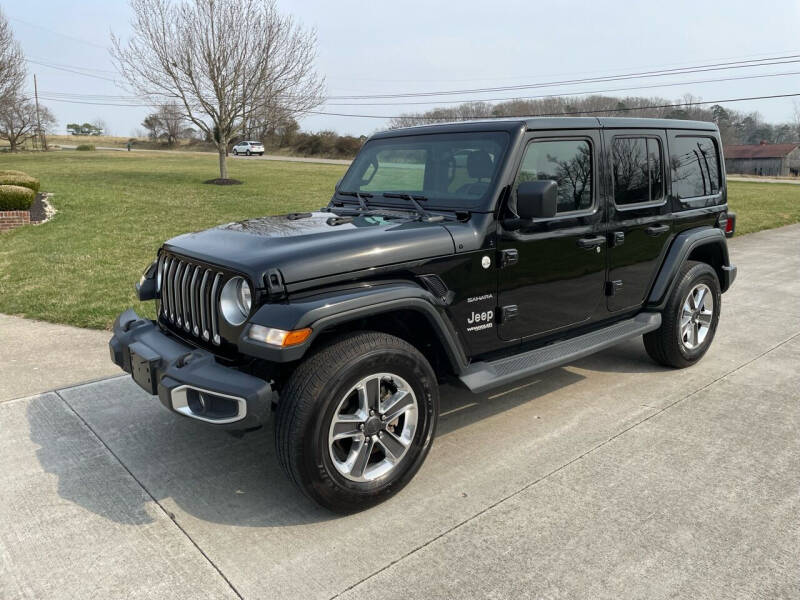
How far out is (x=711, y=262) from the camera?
5.48 meters

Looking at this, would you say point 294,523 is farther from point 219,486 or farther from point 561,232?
point 561,232

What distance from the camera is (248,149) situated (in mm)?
50906

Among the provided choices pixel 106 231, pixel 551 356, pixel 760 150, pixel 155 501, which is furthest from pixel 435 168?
pixel 760 150

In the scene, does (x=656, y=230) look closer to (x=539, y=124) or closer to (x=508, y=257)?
(x=539, y=124)

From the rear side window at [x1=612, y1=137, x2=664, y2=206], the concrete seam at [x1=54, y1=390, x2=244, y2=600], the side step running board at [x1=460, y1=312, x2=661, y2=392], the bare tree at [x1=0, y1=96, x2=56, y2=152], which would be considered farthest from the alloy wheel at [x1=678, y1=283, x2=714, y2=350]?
the bare tree at [x1=0, y1=96, x2=56, y2=152]

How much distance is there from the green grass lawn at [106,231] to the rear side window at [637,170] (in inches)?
189

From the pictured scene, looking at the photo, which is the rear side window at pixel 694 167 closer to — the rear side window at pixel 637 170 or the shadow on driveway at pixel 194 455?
the rear side window at pixel 637 170

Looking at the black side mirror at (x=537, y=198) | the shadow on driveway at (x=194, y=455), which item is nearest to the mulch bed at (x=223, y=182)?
the shadow on driveway at (x=194, y=455)

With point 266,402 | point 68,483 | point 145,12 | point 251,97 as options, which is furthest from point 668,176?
point 145,12

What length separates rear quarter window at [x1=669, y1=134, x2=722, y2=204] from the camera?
4941 mm

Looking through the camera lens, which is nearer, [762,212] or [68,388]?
[68,388]

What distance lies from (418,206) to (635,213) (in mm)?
1649

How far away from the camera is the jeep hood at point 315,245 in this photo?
3.04 metres

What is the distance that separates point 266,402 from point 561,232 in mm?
2156
